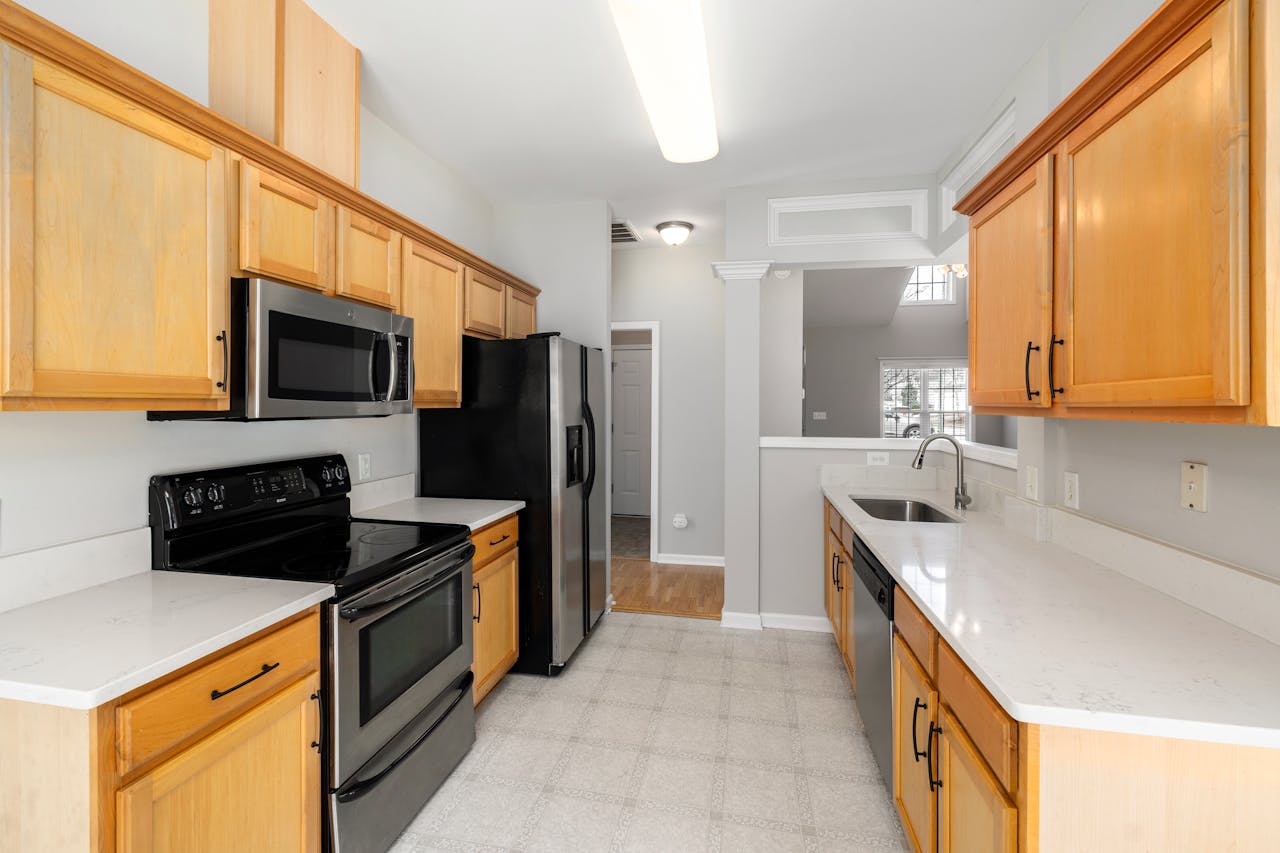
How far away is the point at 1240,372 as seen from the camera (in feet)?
2.91

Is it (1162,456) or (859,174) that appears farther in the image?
(859,174)

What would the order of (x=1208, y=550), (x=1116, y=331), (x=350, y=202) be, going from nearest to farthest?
1. (x=1116, y=331)
2. (x=1208, y=550)
3. (x=350, y=202)

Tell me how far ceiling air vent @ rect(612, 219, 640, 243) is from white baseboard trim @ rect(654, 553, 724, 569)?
8.73 ft

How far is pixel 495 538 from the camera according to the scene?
258 cm

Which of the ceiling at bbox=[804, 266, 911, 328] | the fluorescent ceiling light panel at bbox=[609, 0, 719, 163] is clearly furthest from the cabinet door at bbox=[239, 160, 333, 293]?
the ceiling at bbox=[804, 266, 911, 328]

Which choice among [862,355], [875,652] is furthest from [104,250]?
[862,355]

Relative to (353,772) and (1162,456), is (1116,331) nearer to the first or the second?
(1162,456)

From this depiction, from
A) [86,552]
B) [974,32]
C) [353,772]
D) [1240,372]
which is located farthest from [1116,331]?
A: [86,552]

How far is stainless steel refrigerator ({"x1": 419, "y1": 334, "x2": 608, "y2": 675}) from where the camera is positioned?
2.82m

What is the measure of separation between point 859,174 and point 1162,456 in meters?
2.39

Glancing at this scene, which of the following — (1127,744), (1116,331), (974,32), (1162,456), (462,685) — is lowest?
(462,685)

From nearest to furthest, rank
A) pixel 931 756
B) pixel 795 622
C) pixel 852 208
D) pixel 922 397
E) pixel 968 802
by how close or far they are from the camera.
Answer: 1. pixel 968 802
2. pixel 931 756
3. pixel 852 208
4. pixel 795 622
5. pixel 922 397

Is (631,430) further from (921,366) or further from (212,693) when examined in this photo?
(212,693)

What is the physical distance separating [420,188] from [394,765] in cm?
267
